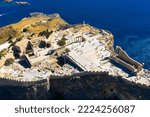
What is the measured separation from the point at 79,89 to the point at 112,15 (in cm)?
6527

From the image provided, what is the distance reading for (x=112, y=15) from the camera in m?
142

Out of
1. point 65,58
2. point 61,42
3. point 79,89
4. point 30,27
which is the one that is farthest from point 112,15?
point 79,89

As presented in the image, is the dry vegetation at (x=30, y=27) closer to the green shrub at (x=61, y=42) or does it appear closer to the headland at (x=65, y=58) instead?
the headland at (x=65, y=58)

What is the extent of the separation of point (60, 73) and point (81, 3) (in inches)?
3177

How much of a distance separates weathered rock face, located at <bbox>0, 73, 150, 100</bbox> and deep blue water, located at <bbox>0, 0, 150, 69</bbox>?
25.8 metres

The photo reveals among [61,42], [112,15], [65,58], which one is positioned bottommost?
[112,15]

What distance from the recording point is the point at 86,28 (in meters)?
106

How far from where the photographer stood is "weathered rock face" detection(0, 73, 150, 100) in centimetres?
7886

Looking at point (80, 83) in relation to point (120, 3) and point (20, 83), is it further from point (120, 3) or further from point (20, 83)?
point (120, 3)

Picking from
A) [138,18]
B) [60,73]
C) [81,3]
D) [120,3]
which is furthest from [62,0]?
[60,73]

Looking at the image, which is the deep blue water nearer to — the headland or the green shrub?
the headland

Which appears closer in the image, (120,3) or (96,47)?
(96,47)

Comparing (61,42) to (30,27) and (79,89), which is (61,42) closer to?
(79,89)

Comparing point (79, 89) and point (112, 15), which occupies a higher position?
point (112, 15)
